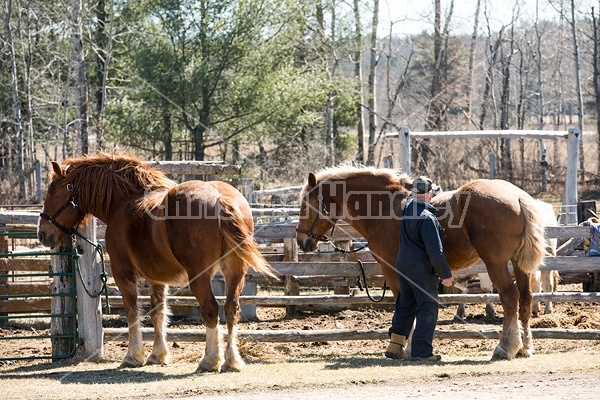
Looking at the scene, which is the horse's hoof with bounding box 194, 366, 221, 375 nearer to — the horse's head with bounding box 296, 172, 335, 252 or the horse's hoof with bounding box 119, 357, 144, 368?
the horse's hoof with bounding box 119, 357, 144, 368

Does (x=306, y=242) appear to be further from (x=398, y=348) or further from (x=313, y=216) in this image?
(x=398, y=348)

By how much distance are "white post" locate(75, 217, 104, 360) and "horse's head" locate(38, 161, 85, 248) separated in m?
0.27

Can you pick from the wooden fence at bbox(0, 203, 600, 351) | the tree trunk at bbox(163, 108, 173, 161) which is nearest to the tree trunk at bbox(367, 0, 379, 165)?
the tree trunk at bbox(163, 108, 173, 161)

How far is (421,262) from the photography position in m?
7.68

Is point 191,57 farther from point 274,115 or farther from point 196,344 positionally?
point 196,344

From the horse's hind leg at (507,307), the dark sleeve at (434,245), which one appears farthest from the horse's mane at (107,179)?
the horse's hind leg at (507,307)

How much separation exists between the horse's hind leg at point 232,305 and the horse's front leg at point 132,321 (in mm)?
1129

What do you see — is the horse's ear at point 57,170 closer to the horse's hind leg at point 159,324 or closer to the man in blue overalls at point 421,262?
the horse's hind leg at point 159,324

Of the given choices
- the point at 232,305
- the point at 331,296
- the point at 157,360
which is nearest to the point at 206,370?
the point at 232,305

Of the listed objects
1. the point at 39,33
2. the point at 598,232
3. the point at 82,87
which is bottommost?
the point at 598,232

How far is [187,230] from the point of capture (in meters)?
7.48

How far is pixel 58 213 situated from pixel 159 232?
1.33 m

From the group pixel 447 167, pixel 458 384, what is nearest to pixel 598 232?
pixel 458 384

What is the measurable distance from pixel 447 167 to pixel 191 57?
1066cm
